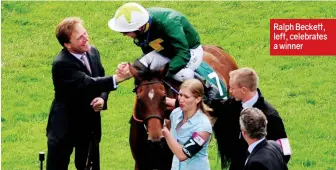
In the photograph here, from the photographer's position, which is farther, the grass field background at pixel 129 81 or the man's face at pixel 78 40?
the grass field background at pixel 129 81

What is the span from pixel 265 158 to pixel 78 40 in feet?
10.9

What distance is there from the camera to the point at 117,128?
17391mm

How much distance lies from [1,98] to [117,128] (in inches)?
93.2

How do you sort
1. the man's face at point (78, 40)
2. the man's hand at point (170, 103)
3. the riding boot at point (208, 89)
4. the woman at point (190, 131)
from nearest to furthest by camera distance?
the woman at point (190, 131)
the man's hand at point (170, 103)
the man's face at point (78, 40)
the riding boot at point (208, 89)

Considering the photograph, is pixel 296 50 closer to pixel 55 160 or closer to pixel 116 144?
pixel 116 144

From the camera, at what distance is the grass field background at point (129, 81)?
1641 centimetres

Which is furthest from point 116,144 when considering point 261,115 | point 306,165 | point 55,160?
point 261,115

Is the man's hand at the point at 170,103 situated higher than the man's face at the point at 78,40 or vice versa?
the man's face at the point at 78,40

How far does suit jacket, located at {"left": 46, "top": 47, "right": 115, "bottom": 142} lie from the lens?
12539 mm

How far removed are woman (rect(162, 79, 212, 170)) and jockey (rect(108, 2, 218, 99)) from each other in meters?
1.08

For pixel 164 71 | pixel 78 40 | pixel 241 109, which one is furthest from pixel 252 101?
pixel 78 40
